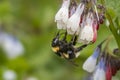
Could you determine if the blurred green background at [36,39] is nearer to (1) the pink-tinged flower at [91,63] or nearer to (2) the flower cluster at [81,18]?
(1) the pink-tinged flower at [91,63]

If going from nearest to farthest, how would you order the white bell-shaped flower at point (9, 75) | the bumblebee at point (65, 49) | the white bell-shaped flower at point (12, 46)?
the bumblebee at point (65, 49)
the white bell-shaped flower at point (9, 75)
the white bell-shaped flower at point (12, 46)

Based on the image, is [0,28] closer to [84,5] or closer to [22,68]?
[22,68]

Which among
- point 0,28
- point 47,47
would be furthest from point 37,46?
point 0,28

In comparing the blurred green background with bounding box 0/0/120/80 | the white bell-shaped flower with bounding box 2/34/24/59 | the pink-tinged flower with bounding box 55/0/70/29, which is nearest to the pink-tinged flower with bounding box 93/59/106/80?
the pink-tinged flower with bounding box 55/0/70/29

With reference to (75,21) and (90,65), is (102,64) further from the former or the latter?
(75,21)

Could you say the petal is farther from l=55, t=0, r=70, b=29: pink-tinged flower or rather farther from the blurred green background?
the blurred green background

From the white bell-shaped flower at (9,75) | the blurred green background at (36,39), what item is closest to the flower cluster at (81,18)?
the blurred green background at (36,39)

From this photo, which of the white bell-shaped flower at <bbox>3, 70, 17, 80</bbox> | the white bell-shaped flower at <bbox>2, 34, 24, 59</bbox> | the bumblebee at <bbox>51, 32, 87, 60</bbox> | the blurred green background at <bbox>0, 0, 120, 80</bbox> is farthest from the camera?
the white bell-shaped flower at <bbox>2, 34, 24, 59</bbox>
